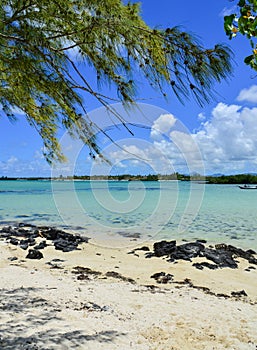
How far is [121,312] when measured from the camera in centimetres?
468

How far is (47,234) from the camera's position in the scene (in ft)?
42.9

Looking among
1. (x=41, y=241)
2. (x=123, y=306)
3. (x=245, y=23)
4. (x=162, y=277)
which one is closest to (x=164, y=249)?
(x=162, y=277)

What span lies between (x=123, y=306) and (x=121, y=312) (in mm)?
295

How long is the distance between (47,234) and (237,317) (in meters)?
9.42

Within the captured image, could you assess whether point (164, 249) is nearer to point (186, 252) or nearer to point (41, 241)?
point (186, 252)

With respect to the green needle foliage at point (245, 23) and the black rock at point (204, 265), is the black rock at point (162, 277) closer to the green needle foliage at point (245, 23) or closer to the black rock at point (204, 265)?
the black rock at point (204, 265)

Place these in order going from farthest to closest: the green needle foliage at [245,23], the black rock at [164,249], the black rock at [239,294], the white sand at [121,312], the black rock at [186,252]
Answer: the black rock at [164,249], the black rock at [186,252], the black rock at [239,294], the white sand at [121,312], the green needle foliage at [245,23]

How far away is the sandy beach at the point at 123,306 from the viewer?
3766 mm

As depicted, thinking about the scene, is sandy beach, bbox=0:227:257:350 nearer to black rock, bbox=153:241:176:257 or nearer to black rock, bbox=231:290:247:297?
black rock, bbox=231:290:247:297

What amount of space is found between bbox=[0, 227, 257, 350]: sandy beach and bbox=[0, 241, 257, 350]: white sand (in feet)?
0.03

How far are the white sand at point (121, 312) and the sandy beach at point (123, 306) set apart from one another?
0.01 metres

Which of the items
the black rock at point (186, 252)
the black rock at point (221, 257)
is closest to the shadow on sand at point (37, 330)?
the black rock at point (186, 252)

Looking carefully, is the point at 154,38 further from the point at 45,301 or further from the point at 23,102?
the point at 45,301

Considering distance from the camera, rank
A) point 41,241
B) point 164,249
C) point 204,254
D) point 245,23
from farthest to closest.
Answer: point 41,241 < point 164,249 < point 204,254 < point 245,23
